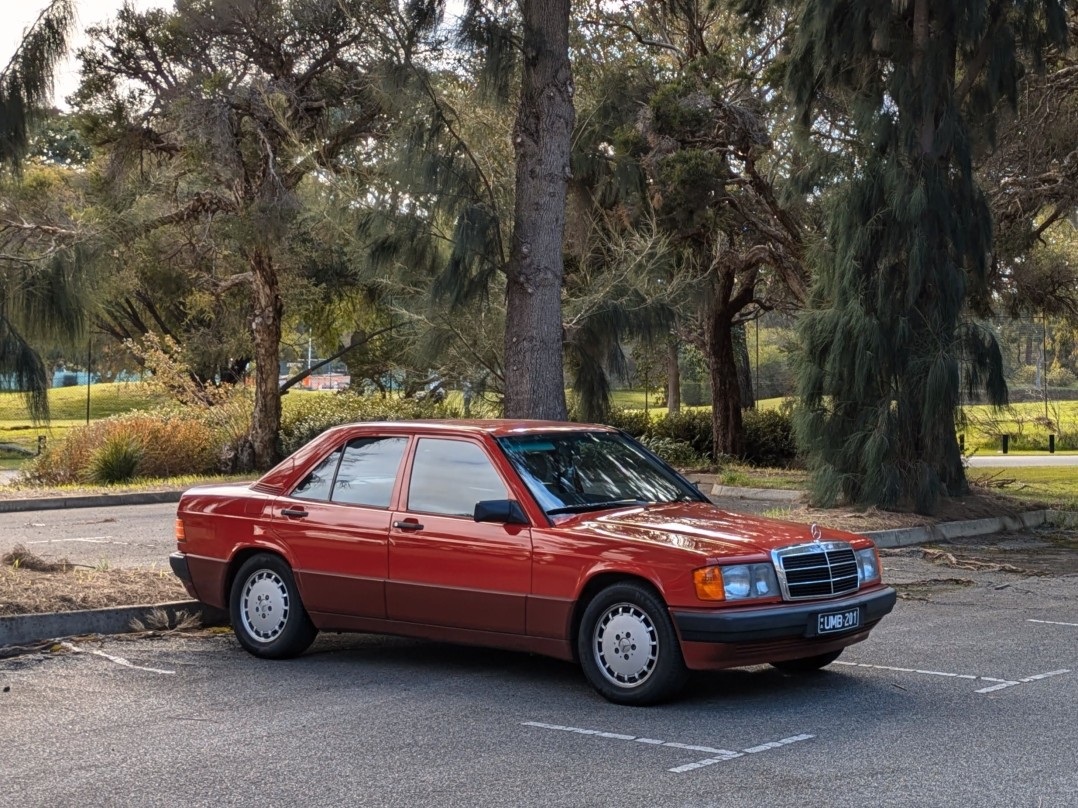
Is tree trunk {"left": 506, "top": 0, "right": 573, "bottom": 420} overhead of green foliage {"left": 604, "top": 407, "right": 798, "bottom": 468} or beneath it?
overhead

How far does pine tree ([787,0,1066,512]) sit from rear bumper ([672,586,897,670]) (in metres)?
10.1

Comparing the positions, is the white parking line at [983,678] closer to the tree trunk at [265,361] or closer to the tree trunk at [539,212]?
the tree trunk at [539,212]

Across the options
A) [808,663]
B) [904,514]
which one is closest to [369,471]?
[808,663]

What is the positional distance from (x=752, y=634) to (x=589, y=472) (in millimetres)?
1820

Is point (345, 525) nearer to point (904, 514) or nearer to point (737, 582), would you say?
point (737, 582)

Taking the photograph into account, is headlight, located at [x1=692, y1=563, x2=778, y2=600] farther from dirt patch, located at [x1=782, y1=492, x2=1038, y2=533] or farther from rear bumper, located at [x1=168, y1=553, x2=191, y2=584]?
dirt patch, located at [x1=782, y1=492, x2=1038, y2=533]

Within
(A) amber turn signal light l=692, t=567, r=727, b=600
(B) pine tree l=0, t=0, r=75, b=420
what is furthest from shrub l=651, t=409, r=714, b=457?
(A) amber turn signal light l=692, t=567, r=727, b=600

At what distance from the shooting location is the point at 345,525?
8586 millimetres

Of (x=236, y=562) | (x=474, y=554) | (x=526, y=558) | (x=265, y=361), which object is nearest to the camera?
(x=526, y=558)

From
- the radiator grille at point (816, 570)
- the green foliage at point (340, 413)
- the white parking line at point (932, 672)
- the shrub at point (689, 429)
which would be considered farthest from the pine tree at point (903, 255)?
the shrub at point (689, 429)

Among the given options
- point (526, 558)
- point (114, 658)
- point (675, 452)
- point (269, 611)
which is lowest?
point (114, 658)

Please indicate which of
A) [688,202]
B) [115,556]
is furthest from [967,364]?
[115,556]

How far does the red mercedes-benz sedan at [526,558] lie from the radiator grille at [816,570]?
11mm

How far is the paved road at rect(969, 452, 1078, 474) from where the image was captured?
33.4 meters
